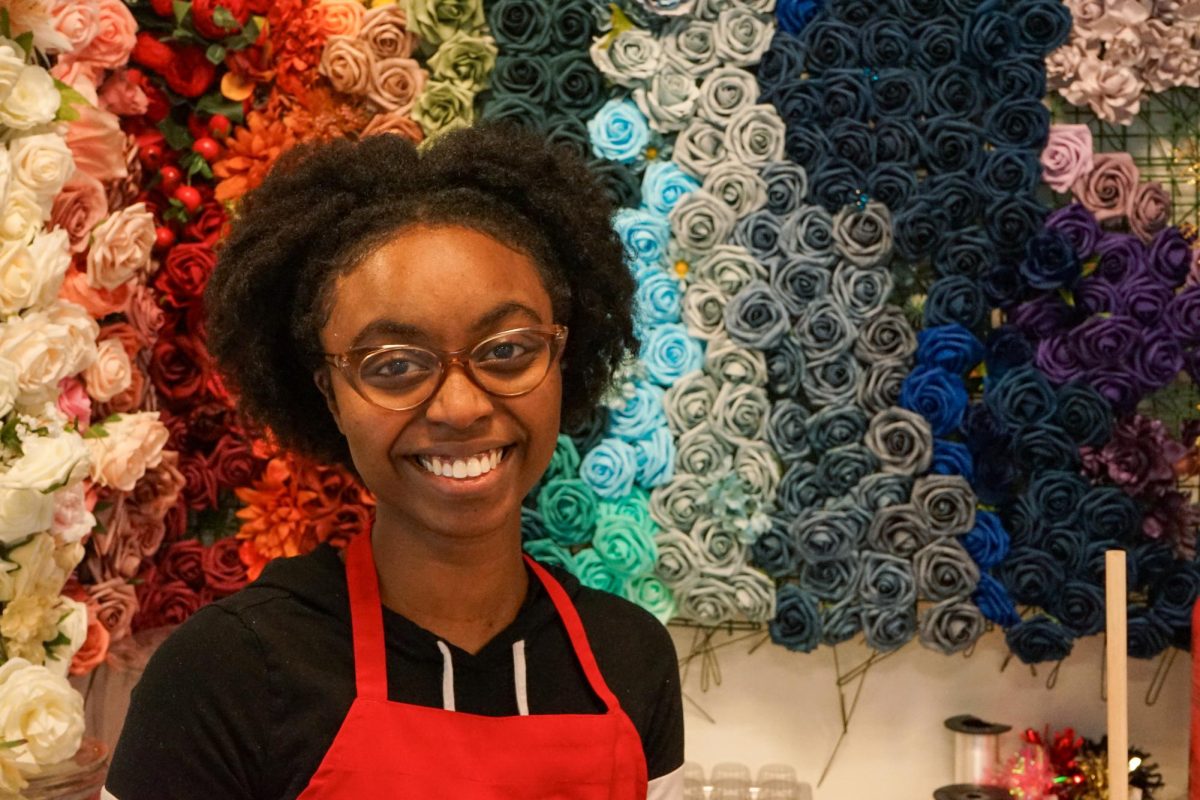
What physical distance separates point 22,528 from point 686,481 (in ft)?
3.19

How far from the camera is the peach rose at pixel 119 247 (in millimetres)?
1871

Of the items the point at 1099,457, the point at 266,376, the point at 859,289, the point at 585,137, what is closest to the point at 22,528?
the point at 266,376

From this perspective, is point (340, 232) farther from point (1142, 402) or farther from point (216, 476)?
point (1142, 402)

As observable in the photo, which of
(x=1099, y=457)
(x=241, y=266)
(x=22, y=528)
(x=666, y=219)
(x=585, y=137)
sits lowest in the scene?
(x=22, y=528)

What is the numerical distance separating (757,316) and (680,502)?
32 cm

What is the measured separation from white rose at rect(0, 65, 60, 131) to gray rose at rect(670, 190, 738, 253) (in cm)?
91

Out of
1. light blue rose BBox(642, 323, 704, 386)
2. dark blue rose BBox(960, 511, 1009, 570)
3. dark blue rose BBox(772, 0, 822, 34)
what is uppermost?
dark blue rose BBox(772, 0, 822, 34)

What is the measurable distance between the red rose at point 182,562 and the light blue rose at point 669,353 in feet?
2.60

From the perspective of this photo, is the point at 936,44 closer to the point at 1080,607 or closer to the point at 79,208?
the point at 1080,607

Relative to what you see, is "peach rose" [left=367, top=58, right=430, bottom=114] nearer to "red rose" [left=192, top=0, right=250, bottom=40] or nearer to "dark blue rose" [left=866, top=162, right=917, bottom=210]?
"red rose" [left=192, top=0, right=250, bottom=40]

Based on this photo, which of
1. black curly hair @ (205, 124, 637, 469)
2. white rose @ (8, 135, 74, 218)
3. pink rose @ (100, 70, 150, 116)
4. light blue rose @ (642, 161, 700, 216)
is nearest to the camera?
black curly hair @ (205, 124, 637, 469)

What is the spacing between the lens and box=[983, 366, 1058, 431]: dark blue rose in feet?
6.55

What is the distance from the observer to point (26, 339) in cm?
164

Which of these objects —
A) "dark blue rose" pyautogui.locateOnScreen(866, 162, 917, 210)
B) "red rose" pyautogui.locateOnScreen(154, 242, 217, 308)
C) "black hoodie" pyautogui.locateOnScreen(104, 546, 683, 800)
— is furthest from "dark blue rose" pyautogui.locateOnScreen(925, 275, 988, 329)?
"red rose" pyautogui.locateOnScreen(154, 242, 217, 308)
